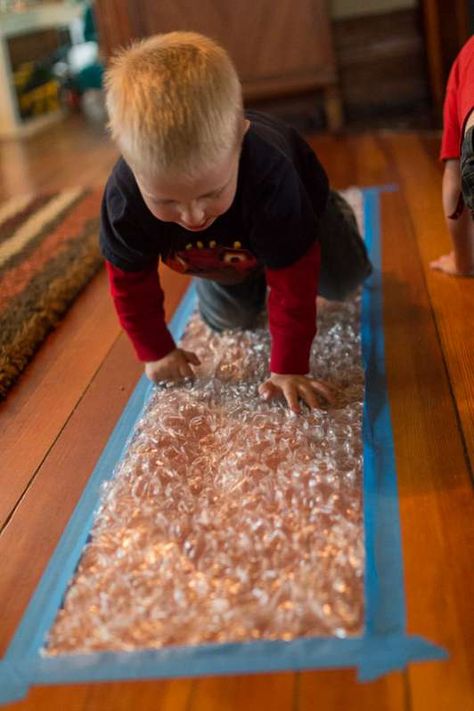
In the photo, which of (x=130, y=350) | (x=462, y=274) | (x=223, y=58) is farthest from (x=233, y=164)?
(x=462, y=274)

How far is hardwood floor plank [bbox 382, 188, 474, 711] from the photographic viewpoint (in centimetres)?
58

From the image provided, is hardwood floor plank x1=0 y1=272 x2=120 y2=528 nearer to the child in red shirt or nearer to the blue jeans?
the blue jeans

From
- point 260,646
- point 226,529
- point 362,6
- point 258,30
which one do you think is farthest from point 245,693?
point 362,6

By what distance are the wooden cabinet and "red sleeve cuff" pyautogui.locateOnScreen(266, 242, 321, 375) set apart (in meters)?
1.56

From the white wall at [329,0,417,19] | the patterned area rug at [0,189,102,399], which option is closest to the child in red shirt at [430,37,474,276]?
the patterned area rug at [0,189,102,399]

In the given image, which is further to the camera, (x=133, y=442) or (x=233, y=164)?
(x=133, y=442)

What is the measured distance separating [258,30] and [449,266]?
53.5 inches

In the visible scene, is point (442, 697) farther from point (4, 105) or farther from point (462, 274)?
point (4, 105)

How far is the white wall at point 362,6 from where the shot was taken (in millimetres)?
2326

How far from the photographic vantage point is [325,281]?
3.70ft

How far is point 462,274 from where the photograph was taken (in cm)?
120

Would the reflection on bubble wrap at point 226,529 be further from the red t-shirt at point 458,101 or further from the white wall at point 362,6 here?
the white wall at point 362,6

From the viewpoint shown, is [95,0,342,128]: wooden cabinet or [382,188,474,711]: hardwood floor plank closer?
[382,188,474,711]: hardwood floor plank

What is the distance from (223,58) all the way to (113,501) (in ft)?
1.47
